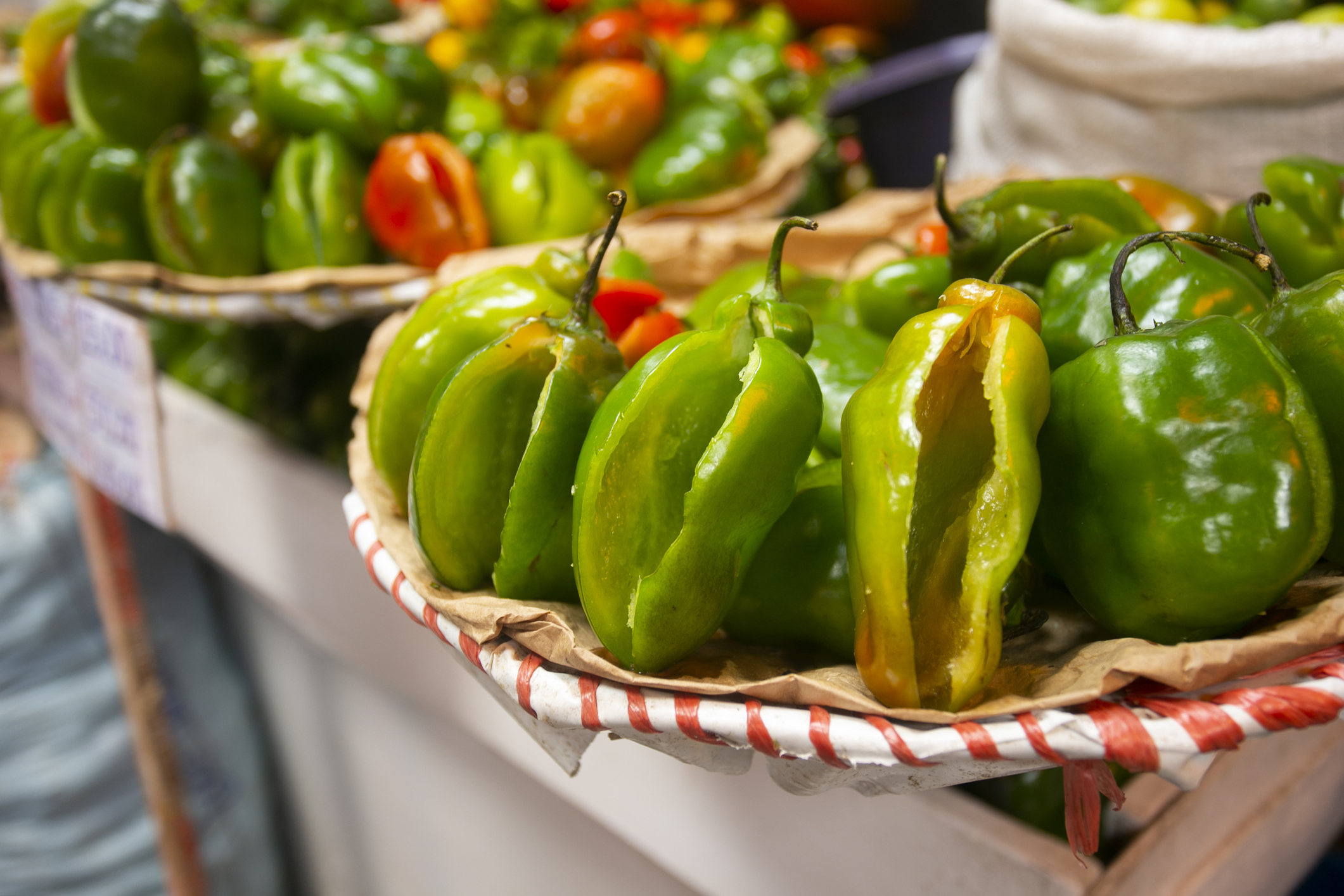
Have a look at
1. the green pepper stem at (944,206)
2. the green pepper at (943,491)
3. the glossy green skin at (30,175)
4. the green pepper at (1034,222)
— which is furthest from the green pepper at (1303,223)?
the glossy green skin at (30,175)

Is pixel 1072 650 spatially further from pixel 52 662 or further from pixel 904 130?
pixel 52 662

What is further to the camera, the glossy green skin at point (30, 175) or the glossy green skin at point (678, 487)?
the glossy green skin at point (30, 175)

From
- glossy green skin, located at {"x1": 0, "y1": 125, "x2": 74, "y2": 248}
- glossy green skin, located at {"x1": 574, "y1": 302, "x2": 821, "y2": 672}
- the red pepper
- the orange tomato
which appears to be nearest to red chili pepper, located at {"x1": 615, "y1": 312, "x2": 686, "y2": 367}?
glossy green skin, located at {"x1": 574, "y1": 302, "x2": 821, "y2": 672}

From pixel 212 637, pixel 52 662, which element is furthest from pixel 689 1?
pixel 52 662

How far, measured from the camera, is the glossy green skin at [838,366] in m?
0.68

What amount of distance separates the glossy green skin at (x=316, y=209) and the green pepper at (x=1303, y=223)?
95 centimetres

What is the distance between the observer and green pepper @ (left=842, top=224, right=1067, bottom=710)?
479mm

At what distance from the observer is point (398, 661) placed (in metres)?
1.20

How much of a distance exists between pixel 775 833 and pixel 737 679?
35cm

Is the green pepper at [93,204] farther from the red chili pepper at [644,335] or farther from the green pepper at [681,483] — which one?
the green pepper at [681,483]

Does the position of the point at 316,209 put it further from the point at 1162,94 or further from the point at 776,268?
the point at 1162,94

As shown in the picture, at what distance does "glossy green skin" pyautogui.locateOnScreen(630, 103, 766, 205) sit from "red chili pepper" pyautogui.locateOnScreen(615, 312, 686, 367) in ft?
2.37

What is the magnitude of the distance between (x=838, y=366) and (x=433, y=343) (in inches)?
11.4

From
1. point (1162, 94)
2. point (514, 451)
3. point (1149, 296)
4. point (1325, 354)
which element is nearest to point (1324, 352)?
point (1325, 354)
